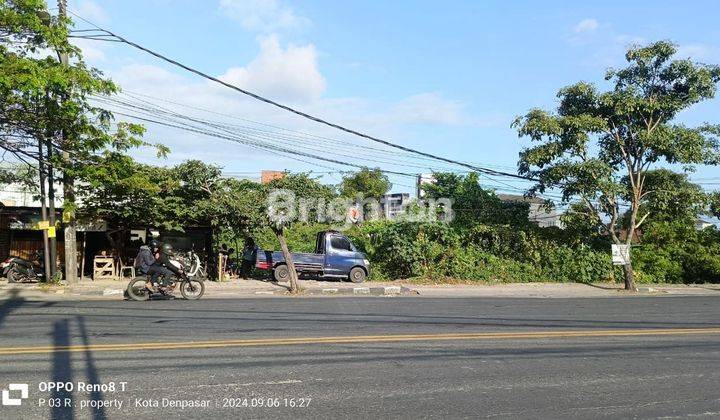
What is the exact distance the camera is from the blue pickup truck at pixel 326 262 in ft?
74.3

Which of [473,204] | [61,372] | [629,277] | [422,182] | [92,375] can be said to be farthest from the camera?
[422,182]

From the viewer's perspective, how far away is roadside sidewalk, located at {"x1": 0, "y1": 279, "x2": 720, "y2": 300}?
17859 mm

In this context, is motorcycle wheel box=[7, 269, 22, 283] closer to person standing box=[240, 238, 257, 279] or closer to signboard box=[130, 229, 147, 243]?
signboard box=[130, 229, 147, 243]

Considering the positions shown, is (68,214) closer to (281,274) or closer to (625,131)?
(281,274)

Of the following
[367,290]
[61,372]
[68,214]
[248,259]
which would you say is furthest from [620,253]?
[61,372]

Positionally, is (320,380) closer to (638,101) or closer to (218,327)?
(218,327)

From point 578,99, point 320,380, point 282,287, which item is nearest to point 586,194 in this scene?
point 578,99

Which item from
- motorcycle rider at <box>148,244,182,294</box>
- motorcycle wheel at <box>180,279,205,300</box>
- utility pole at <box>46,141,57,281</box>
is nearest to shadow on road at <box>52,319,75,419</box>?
motorcycle rider at <box>148,244,182,294</box>

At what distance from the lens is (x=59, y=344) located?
877 centimetres

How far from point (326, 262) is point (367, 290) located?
2857 millimetres

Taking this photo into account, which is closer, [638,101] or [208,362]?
[208,362]

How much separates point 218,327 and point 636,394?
690 cm

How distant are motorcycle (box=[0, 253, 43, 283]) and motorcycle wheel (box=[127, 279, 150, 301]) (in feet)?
22.0

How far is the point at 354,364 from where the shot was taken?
7.83 meters
